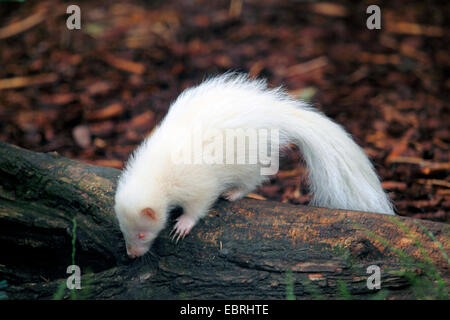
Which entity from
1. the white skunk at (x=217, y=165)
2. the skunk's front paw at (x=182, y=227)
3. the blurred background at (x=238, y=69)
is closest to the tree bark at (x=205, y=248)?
the skunk's front paw at (x=182, y=227)

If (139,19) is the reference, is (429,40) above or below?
below

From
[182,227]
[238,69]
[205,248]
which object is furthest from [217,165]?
[238,69]

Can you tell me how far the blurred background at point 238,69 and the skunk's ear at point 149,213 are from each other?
6.38 ft

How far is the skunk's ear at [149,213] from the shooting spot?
143 inches

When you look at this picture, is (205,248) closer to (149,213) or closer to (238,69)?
(149,213)

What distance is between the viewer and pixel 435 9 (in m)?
8.79

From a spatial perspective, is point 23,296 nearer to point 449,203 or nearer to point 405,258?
point 405,258

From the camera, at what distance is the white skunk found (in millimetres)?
3705

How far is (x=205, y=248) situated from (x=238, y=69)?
4.74 metres

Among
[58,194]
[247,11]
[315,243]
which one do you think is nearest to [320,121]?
[315,243]

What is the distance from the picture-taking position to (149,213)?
366cm

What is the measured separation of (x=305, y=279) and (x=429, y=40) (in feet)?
21.0

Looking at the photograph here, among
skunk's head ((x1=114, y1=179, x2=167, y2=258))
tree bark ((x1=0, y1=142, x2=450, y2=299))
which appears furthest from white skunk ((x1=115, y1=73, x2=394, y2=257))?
tree bark ((x1=0, y1=142, x2=450, y2=299))

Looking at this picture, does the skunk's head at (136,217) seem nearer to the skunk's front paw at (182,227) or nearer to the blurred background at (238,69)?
the skunk's front paw at (182,227)
